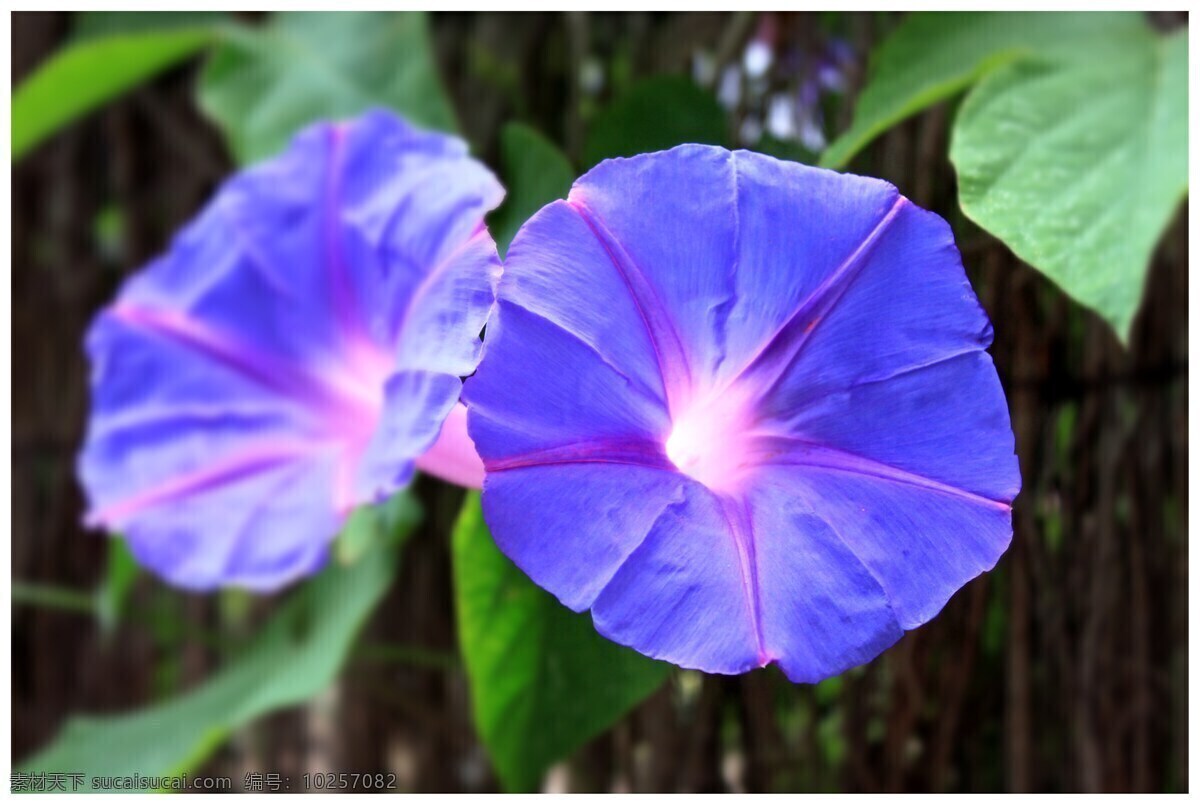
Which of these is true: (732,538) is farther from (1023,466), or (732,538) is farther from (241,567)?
(241,567)

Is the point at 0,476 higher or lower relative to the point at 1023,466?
lower

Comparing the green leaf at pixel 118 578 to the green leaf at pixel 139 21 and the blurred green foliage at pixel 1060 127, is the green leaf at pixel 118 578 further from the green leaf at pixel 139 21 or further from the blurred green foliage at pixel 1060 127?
the blurred green foliage at pixel 1060 127

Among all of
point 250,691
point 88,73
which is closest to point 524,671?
point 250,691

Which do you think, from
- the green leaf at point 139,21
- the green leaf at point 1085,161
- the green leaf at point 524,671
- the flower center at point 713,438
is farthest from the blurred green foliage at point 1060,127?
the green leaf at point 139,21

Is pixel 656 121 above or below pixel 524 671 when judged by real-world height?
above

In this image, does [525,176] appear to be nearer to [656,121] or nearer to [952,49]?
[656,121]
